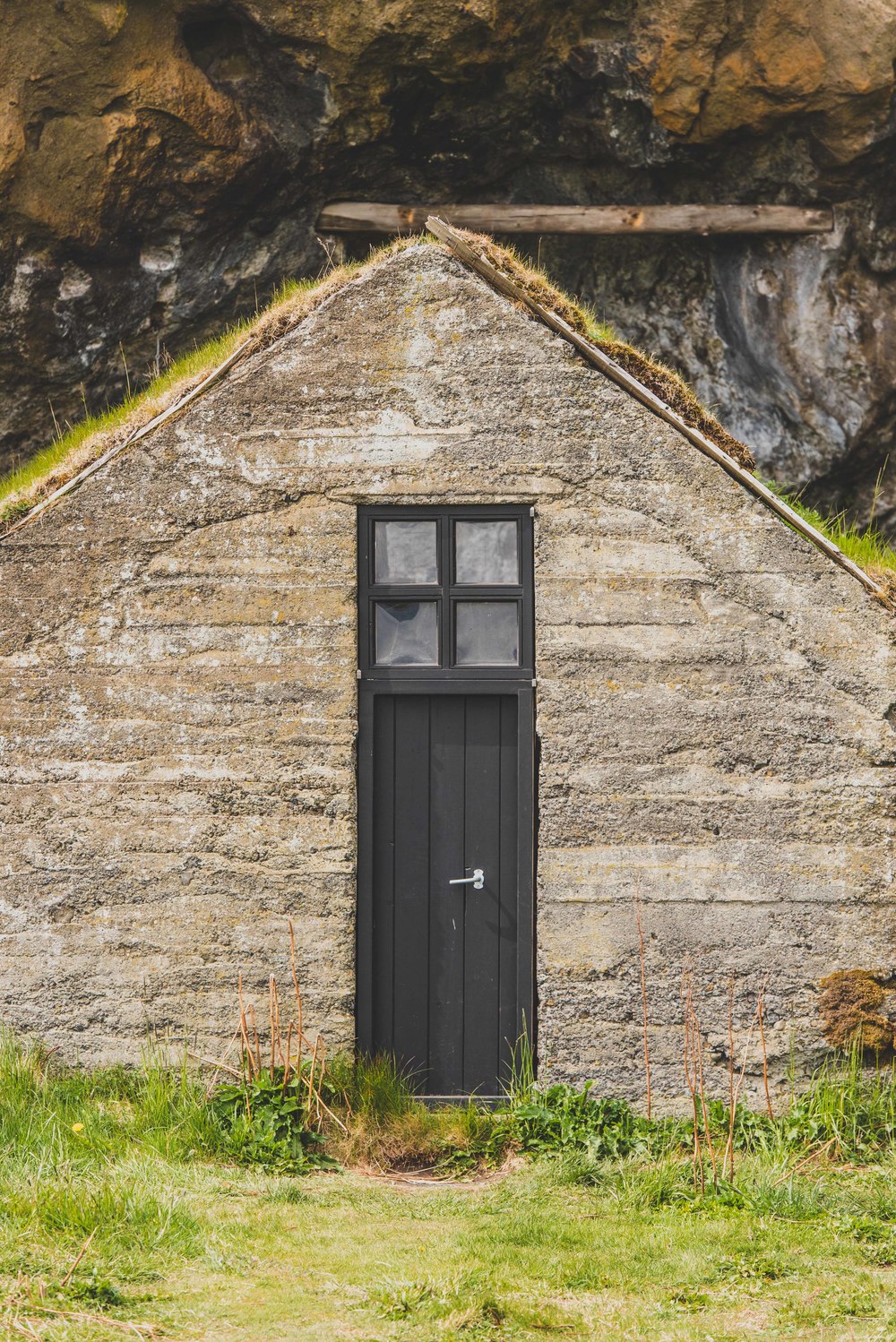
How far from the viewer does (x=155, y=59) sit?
9.44 meters

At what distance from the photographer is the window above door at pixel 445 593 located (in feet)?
20.6

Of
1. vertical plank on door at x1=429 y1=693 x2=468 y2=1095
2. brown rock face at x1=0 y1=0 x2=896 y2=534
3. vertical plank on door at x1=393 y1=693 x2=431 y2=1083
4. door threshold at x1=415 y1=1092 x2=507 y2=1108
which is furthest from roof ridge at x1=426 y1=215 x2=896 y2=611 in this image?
brown rock face at x1=0 y1=0 x2=896 y2=534

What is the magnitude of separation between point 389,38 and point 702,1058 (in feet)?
26.6

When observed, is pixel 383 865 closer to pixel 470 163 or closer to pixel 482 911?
pixel 482 911

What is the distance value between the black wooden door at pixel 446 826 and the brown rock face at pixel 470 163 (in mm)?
5162

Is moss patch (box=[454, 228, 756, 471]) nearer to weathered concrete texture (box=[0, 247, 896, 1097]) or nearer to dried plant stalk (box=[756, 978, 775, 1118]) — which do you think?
weathered concrete texture (box=[0, 247, 896, 1097])

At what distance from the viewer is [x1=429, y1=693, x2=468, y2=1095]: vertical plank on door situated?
6289 millimetres

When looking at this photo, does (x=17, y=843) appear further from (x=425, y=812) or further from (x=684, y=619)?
(x=684, y=619)

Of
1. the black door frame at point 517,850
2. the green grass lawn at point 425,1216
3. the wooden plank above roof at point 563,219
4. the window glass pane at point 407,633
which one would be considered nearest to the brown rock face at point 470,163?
the wooden plank above roof at point 563,219

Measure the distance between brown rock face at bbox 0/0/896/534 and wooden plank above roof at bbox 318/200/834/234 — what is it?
15.7 inches

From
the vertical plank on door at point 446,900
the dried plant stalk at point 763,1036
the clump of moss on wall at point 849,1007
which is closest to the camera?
the dried plant stalk at point 763,1036

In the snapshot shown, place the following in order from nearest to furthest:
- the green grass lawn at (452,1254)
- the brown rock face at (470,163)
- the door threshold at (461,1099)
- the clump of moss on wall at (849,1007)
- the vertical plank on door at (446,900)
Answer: the green grass lawn at (452,1254), the clump of moss on wall at (849,1007), the door threshold at (461,1099), the vertical plank on door at (446,900), the brown rock face at (470,163)

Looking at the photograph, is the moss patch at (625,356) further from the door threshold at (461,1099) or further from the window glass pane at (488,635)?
the door threshold at (461,1099)

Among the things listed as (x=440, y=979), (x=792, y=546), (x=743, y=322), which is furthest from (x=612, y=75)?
(x=440, y=979)
